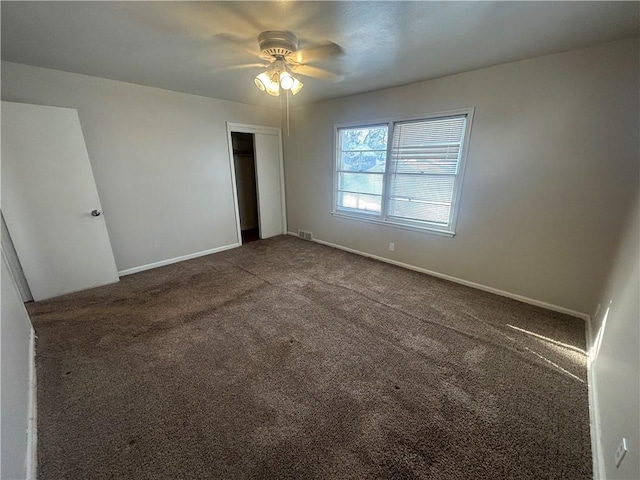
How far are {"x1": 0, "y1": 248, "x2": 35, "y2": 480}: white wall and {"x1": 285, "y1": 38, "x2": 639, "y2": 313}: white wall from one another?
3803 millimetres

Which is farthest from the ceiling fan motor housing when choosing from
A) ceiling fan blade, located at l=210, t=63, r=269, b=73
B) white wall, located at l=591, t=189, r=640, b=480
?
white wall, located at l=591, t=189, r=640, b=480

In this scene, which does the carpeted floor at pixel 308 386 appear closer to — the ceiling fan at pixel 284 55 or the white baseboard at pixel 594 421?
the white baseboard at pixel 594 421

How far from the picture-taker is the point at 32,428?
145 centimetres

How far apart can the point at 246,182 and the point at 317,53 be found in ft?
11.8

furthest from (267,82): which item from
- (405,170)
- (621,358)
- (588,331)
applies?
(588,331)

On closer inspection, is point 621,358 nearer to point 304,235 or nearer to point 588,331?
point 588,331

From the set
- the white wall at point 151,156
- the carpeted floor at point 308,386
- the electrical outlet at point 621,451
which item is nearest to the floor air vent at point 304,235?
the white wall at point 151,156

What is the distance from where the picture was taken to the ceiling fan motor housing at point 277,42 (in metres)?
1.90

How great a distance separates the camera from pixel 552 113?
2.37 m

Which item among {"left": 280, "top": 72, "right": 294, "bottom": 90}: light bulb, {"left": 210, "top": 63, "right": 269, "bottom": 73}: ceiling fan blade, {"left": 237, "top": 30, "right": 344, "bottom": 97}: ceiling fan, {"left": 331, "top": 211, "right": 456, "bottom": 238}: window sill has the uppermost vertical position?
{"left": 210, "top": 63, "right": 269, "bottom": 73}: ceiling fan blade

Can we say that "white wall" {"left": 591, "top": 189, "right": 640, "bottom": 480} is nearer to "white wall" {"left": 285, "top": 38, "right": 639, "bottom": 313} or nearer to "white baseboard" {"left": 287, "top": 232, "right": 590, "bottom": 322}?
"white wall" {"left": 285, "top": 38, "right": 639, "bottom": 313}

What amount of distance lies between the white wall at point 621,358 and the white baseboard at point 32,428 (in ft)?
8.92

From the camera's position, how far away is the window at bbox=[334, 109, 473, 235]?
3.08 m

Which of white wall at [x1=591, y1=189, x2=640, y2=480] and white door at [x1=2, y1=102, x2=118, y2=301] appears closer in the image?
white wall at [x1=591, y1=189, x2=640, y2=480]
